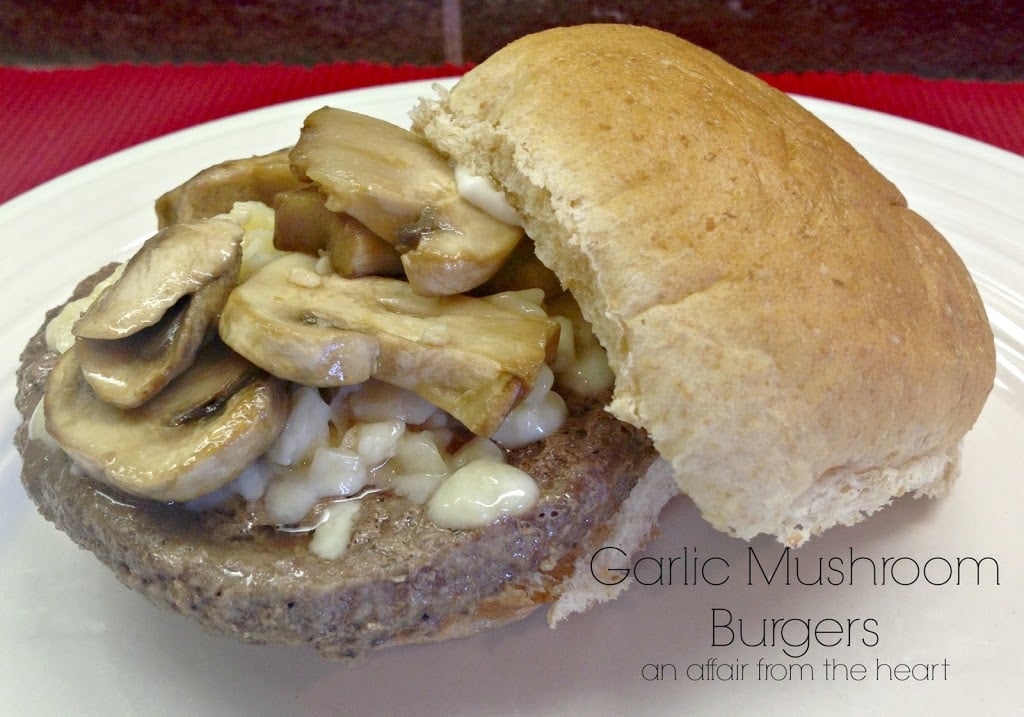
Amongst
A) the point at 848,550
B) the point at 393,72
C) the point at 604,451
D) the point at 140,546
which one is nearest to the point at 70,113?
the point at 393,72

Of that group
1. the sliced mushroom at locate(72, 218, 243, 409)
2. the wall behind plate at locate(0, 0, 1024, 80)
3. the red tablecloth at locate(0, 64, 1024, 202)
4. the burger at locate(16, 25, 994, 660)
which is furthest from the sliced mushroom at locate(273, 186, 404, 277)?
the wall behind plate at locate(0, 0, 1024, 80)

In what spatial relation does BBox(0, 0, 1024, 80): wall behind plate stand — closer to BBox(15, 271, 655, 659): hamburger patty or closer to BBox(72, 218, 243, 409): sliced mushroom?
BBox(72, 218, 243, 409): sliced mushroom

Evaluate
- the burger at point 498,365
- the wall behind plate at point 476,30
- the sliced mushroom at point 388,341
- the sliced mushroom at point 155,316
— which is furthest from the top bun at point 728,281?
the wall behind plate at point 476,30

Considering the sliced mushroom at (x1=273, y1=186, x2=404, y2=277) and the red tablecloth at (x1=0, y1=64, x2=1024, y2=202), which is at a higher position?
the sliced mushroom at (x1=273, y1=186, x2=404, y2=277)

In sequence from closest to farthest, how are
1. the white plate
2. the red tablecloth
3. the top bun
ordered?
the top bun → the white plate → the red tablecloth

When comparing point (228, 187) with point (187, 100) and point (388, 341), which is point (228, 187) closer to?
point (388, 341)

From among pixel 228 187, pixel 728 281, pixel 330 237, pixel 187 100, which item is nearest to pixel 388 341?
pixel 330 237
